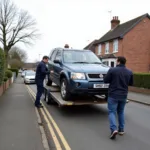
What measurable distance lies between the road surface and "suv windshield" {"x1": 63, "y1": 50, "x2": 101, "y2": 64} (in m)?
1.93

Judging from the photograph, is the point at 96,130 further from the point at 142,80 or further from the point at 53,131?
the point at 142,80

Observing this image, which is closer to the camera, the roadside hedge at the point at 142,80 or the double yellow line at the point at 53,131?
the double yellow line at the point at 53,131

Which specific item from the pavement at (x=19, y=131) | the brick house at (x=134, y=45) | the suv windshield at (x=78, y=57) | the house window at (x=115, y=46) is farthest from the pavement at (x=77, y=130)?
the house window at (x=115, y=46)

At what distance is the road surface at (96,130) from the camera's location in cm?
530

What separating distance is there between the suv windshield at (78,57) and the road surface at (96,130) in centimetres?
193

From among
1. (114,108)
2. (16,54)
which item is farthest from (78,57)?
(16,54)

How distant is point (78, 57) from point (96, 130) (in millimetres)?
3859

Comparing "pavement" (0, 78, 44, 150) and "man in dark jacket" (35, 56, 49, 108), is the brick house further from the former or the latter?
"pavement" (0, 78, 44, 150)

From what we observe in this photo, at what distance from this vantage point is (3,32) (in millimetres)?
49531

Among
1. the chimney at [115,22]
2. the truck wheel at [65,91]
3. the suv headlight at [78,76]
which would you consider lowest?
the truck wheel at [65,91]

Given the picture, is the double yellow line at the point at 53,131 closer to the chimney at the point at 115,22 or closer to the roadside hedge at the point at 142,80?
the roadside hedge at the point at 142,80

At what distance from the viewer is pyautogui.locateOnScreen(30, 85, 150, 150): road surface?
530 centimetres

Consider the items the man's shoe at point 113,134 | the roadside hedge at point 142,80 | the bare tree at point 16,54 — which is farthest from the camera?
the bare tree at point 16,54

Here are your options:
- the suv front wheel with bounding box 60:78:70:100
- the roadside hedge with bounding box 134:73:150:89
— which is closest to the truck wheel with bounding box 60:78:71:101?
the suv front wheel with bounding box 60:78:70:100
